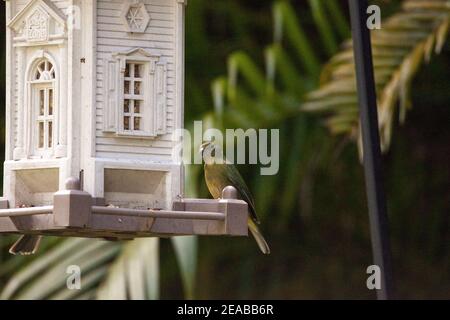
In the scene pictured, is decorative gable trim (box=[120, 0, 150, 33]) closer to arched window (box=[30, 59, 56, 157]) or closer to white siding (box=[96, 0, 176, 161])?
white siding (box=[96, 0, 176, 161])

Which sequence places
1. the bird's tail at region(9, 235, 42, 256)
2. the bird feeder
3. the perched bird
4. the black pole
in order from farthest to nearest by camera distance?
the perched bird, the bird's tail at region(9, 235, 42, 256), the bird feeder, the black pole

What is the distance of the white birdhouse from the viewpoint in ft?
15.5

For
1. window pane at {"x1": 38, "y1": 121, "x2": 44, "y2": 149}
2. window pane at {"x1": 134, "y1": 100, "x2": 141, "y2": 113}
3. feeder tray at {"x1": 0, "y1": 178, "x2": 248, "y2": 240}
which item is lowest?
feeder tray at {"x1": 0, "y1": 178, "x2": 248, "y2": 240}

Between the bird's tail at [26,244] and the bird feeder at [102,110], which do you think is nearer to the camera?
the bird feeder at [102,110]

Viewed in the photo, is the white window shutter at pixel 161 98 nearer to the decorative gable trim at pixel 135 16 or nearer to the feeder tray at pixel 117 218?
the decorative gable trim at pixel 135 16

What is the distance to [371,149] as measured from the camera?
398cm

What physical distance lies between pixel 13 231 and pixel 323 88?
3.49 meters

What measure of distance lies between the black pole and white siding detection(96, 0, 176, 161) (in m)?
0.97

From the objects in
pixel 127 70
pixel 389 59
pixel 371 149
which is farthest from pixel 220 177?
pixel 389 59

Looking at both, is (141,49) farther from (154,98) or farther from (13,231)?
(13,231)

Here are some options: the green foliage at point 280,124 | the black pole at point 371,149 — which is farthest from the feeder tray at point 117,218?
the green foliage at point 280,124

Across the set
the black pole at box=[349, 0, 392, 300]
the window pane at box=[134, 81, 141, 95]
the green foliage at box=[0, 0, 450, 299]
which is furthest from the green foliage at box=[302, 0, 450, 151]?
the black pole at box=[349, 0, 392, 300]

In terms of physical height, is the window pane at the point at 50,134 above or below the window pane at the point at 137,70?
below

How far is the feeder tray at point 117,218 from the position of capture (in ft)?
14.1
